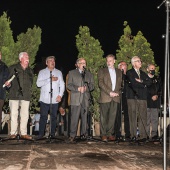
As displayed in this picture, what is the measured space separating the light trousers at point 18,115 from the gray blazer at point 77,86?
1002mm

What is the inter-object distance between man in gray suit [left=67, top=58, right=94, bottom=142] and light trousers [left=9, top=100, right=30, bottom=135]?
1.00m

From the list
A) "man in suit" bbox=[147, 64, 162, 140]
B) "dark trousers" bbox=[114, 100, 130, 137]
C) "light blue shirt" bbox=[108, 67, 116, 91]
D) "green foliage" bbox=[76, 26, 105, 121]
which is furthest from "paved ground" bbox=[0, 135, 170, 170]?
"green foliage" bbox=[76, 26, 105, 121]

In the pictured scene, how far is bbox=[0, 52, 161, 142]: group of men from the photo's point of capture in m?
6.24

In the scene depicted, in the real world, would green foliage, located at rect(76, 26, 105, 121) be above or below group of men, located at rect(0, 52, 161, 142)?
above

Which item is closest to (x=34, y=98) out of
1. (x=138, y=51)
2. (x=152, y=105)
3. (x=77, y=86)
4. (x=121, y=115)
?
(x=77, y=86)

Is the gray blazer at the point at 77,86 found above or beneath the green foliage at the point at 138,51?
beneath

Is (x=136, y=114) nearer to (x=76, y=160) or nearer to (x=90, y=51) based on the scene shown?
(x=76, y=160)

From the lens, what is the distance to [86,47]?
9359mm

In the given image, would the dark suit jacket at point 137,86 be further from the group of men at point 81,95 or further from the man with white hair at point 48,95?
the man with white hair at point 48,95

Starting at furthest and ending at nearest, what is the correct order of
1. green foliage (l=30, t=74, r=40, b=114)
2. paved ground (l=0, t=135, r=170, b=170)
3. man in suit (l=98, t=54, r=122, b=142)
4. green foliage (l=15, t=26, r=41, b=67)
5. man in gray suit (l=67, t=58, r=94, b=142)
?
green foliage (l=15, t=26, r=41, b=67)
green foliage (l=30, t=74, r=40, b=114)
man in suit (l=98, t=54, r=122, b=142)
man in gray suit (l=67, t=58, r=94, b=142)
paved ground (l=0, t=135, r=170, b=170)

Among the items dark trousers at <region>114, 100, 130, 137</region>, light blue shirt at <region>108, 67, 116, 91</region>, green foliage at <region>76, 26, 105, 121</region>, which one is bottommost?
dark trousers at <region>114, 100, 130, 137</region>

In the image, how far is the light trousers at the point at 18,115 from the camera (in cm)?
619

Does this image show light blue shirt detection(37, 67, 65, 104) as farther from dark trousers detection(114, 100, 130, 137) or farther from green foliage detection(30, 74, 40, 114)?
green foliage detection(30, 74, 40, 114)

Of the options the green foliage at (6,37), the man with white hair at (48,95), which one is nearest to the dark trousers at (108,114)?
the man with white hair at (48,95)
